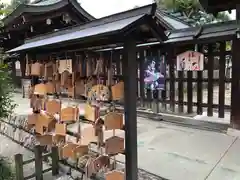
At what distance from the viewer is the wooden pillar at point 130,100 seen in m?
2.66

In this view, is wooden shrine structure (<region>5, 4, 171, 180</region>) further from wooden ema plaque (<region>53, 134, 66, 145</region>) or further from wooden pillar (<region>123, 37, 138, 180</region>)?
wooden ema plaque (<region>53, 134, 66, 145</region>)

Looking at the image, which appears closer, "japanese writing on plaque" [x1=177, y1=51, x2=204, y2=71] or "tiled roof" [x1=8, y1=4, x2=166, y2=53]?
"tiled roof" [x1=8, y1=4, x2=166, y2=53]

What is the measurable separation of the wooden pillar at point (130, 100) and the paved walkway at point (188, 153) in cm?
103

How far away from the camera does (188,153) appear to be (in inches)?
179

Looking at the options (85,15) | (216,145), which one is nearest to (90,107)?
(216,145)

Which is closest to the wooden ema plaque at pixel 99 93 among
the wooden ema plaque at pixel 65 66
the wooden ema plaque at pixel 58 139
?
the wooden ema plaque at pixel 65 66

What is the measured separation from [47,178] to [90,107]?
1.68 metres

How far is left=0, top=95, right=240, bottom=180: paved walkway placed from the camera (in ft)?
12.2

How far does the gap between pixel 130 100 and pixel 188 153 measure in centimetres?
240

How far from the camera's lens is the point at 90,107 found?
10.6 feet

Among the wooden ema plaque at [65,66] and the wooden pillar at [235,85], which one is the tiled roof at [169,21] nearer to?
the wooden pillar at [235,85]

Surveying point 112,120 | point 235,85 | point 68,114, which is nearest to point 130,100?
point 112,120

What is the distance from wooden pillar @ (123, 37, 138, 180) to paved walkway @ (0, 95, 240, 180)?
1033 millimetres

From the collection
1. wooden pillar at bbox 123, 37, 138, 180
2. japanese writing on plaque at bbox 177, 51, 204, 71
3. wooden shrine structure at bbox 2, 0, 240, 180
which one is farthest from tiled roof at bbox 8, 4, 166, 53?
japanese writing on plaque at bbox 177, 51, 204, 71
